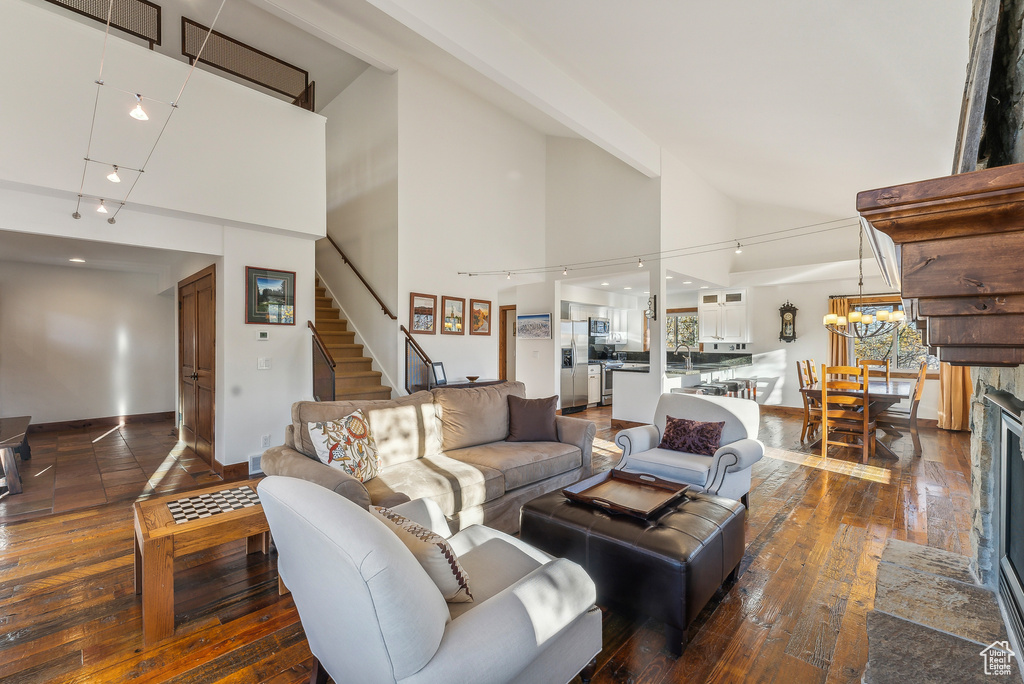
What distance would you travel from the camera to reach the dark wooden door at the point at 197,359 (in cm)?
467

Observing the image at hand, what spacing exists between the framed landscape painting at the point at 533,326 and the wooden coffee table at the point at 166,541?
5.81 metres

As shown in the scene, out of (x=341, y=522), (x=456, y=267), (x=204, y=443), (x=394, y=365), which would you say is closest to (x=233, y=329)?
(x=204, y=443)

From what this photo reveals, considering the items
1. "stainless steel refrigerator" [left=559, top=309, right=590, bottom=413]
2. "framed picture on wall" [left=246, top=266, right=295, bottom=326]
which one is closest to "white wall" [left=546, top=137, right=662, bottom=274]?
"stainless steel refrigerator" [left=559, top=309, right=590, bottom=413]

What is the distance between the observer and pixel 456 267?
21.8 feet

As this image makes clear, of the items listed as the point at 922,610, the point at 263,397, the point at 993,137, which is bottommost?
the point at 922,610

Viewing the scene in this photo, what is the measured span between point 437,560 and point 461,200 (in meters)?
6.03

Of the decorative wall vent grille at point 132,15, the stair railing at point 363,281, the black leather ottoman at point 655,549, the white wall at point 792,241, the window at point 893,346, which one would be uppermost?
the decorative wall vent grille at point 132,15

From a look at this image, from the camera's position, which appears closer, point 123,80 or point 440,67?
point 123,80

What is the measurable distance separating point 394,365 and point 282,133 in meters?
2.89

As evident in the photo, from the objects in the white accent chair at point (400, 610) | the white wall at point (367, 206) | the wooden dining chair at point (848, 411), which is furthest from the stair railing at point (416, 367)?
the wooden dining chair at point (848, 411)

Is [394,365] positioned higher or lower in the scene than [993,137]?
lower

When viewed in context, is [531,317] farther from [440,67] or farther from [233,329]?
[233,329]

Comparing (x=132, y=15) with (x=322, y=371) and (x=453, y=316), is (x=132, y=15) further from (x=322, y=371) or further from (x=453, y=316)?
(x=453, y=316)

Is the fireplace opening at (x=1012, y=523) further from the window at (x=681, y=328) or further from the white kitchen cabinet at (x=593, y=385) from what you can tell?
the window at (x=681, y=328)
